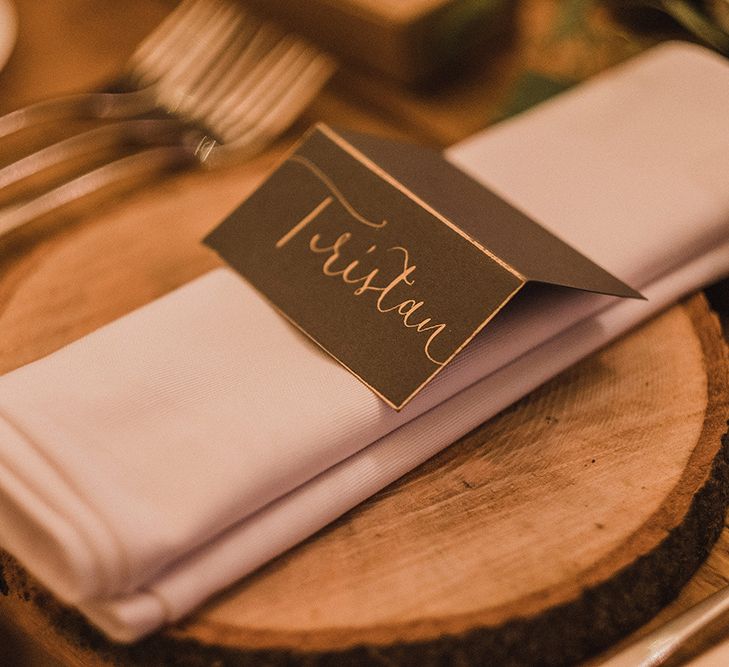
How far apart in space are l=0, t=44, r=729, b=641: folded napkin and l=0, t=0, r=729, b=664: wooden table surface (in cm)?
15

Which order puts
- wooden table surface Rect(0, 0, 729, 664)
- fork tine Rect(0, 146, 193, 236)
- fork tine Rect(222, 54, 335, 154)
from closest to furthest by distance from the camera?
wooden table surface Rect(0, 0, 729, 664) < fork tine Rect(0, 146, 193, 236) < fork tine Rect(222, 54, 335, 154)

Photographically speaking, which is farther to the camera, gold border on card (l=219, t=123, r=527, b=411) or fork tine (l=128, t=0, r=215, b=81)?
fork tine (l=128, t=0, r=215, b=81)

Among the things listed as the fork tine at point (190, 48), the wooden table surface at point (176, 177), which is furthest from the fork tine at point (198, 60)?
the wooden table surface at point (176, 177)

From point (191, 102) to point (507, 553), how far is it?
69 cm

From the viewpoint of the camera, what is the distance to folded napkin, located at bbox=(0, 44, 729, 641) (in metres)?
0.46

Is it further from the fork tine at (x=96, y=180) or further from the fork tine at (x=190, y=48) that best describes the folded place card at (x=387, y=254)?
the fork tine at (x=190, y=48)

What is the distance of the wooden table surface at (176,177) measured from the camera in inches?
27.9

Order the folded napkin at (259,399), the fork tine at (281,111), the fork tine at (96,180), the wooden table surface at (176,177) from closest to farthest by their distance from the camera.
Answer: the folded napkin at (259,399) < the wooden table surface at (176,177) < the fork tine at (96,180) < the fork tine at (281,111)

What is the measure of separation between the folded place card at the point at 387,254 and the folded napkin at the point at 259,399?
0.03m

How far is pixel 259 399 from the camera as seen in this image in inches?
20.8

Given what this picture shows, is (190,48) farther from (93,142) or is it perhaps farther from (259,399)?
(259,399)

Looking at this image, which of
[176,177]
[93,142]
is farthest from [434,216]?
[93,142]

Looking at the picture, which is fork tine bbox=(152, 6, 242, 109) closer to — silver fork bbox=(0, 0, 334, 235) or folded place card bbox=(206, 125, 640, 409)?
silver fork bbox=(0, 0, 334, 235)

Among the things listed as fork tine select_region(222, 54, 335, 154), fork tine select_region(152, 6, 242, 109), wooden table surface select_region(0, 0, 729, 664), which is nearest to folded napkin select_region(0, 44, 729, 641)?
wooden table surface select_region(0, 0, 729, 664)
